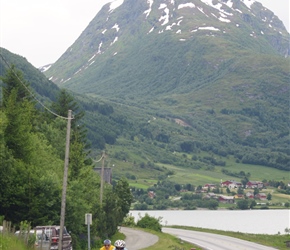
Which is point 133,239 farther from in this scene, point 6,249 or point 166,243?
point 6,249

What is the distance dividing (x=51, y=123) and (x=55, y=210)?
3337cm

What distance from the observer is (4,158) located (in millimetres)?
46562

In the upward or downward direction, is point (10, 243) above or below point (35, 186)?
below

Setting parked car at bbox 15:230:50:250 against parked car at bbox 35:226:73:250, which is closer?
parked car at bbox 15:230:50:250

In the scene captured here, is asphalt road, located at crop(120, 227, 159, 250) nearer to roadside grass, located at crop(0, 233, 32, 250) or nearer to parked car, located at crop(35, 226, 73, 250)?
parked car, located at crop(35, 226, 73, 250)

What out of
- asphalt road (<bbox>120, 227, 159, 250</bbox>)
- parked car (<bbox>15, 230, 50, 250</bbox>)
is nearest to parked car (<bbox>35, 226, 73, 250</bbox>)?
parked car (<bbox>15, 230, 50, 250</bbox>)

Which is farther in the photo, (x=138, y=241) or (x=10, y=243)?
(x=138, y=241)

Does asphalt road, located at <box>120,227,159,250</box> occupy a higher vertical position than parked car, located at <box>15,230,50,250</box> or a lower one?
lower

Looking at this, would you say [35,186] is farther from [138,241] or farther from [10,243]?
[138,241]

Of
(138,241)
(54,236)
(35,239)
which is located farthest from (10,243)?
(138,241)

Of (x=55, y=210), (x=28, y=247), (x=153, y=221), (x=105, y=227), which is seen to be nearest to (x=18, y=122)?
(x=55, y=210)

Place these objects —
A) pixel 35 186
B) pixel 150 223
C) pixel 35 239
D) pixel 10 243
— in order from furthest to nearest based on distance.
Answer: pixel 150 223, pixel 35 186, pixel 35 239, pixel 10 243

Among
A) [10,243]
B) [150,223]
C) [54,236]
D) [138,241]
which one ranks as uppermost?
[10,243]

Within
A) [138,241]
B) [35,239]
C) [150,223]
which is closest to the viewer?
[35,239]
